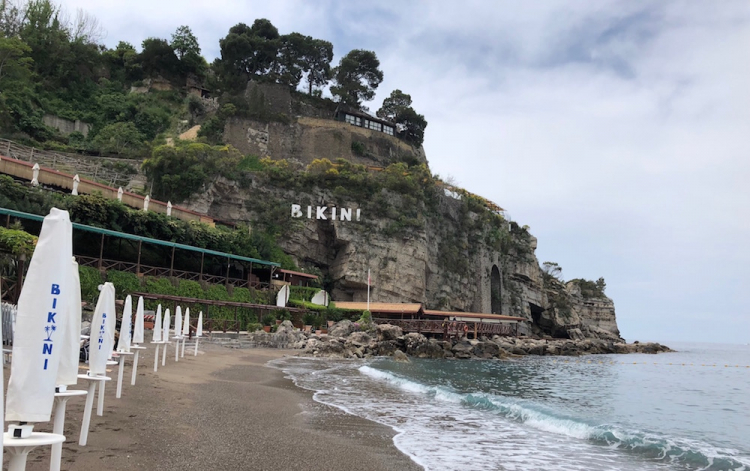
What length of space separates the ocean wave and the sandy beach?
14.3 feet

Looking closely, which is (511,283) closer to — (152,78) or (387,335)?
(387,335)

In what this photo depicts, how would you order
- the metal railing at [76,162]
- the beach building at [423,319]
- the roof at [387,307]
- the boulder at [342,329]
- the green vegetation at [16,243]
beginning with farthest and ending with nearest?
the roof at [387,307], the beach building at [423,319], the metal railing at [76,162], the boulder at [342,329], the green vegetation at [16,243]

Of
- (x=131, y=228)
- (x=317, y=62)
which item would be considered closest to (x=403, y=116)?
(x=317, y=62)

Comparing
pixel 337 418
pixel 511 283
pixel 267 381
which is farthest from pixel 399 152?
pixel 337 418

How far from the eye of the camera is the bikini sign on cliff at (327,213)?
45656 mm

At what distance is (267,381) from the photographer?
15359mm

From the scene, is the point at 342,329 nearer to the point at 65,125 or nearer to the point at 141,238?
the point at 141,238

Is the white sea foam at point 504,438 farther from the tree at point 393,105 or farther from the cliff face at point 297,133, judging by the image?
the tree at point 393,105

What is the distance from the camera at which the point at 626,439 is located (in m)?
10.3

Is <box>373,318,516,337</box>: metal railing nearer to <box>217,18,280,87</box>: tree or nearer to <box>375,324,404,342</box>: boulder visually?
<box>375,324,404,342</box>: boulder

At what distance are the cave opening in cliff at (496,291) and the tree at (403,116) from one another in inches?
719

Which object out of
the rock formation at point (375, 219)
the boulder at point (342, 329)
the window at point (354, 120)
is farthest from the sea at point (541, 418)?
the window at point (354, 120)

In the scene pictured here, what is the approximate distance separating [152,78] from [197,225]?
1098 inches

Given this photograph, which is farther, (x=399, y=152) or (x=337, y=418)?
(x=399, y=152)
